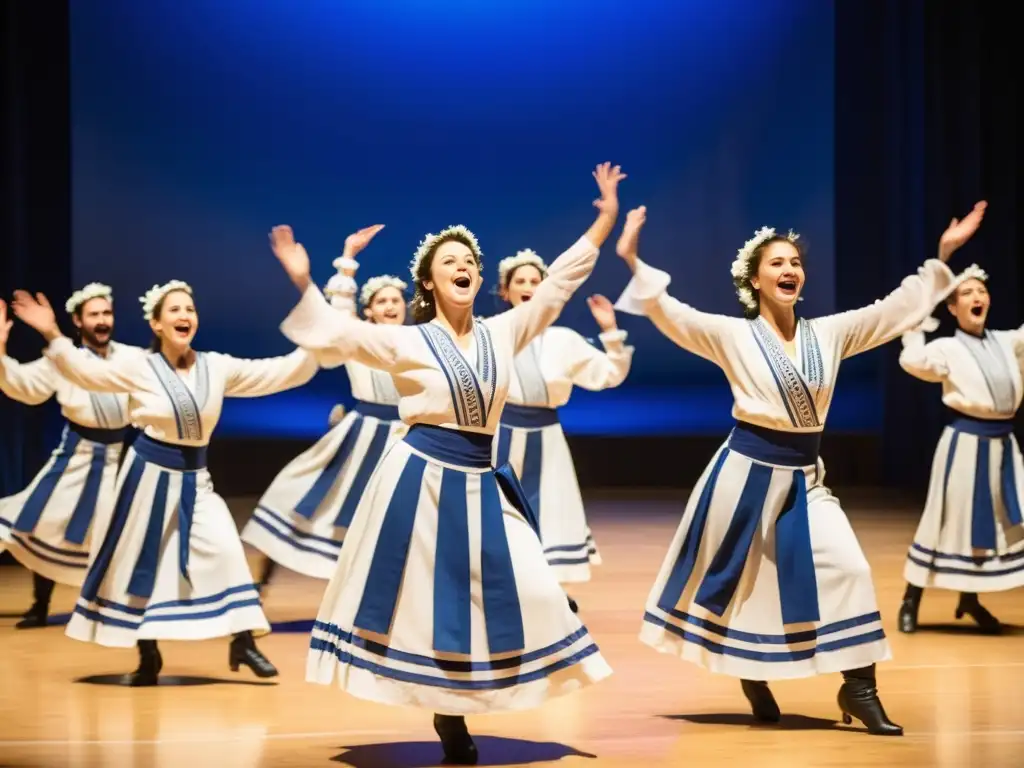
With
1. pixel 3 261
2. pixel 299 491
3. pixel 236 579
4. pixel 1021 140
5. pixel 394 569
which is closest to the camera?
pixel 394 569

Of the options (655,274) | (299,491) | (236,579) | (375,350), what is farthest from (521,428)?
(375,350)

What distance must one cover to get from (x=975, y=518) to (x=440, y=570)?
2499 millimetres

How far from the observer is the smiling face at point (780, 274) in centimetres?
396

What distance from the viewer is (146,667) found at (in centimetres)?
454

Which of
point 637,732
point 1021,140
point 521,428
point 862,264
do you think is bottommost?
point 637,732

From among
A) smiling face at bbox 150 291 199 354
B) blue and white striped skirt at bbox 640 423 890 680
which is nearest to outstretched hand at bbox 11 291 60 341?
smiling face at bbox 150 291 199 354

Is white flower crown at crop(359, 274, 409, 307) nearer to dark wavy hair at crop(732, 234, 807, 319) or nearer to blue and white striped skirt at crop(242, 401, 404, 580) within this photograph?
blue and white striped skirt at crop(242, 401, 404, 580)

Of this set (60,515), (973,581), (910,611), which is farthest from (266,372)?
(973,581)

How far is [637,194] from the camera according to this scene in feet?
30.7

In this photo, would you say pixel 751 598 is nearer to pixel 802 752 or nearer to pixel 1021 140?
pixel 802 752

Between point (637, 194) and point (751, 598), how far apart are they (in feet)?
18.9

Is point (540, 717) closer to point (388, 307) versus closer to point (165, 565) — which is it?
point (165, 565)

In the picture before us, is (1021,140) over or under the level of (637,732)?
over

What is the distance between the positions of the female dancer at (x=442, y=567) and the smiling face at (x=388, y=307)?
2.13 metres
